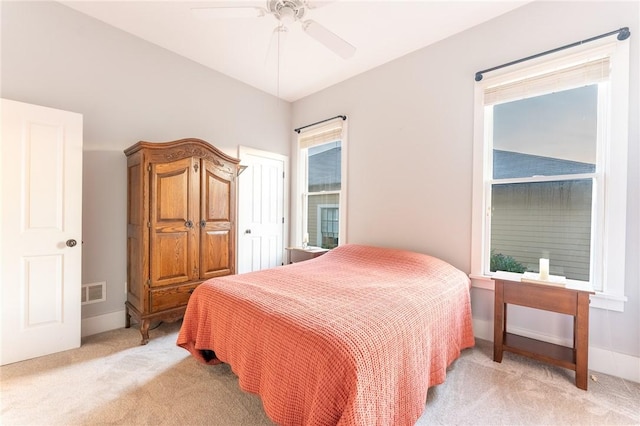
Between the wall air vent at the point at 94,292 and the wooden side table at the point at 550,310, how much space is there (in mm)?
3578

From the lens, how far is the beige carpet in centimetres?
155

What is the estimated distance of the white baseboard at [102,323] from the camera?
2.57m

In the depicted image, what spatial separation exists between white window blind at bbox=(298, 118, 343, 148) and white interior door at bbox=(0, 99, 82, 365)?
268 centimetres

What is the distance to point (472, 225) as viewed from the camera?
102 inches

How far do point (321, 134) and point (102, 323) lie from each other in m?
3.39

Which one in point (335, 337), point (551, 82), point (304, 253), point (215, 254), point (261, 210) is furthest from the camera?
point (261, 210)

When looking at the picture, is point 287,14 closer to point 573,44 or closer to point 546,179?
point 573,44

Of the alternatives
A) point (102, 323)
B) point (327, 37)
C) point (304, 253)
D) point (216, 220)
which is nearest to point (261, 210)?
point (304, 253)

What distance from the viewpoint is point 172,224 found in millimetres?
2590

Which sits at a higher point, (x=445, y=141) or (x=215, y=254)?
(x=445, y=141)

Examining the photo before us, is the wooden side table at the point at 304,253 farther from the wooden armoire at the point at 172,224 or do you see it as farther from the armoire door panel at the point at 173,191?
the armoire door panel at the point at 173,191

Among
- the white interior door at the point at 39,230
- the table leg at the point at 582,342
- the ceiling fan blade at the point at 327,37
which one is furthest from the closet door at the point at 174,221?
the table leg at the point at 582,342

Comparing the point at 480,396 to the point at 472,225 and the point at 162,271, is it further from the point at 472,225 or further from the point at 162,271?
the point at 162,271

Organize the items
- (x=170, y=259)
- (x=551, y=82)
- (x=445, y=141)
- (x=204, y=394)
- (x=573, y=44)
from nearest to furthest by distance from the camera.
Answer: (x=204, y=394), (x=573, y=44), (x=551, y=82), (x=170, y=259), (x=445, y=141)
